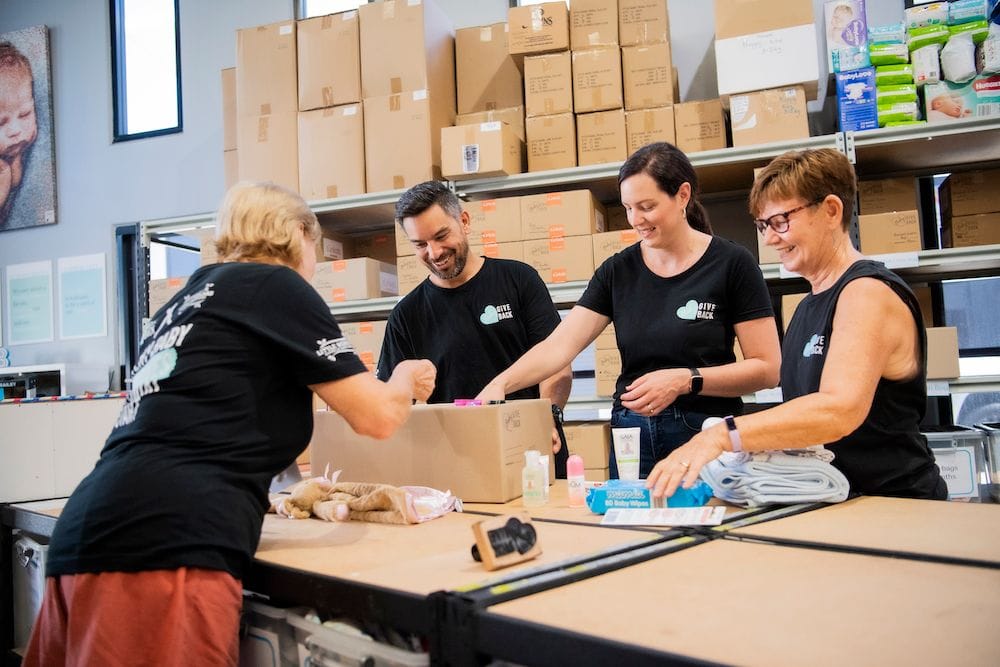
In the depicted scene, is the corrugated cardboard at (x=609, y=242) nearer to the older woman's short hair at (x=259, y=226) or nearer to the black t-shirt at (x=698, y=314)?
the black t-shirt at (x=698, y=314)

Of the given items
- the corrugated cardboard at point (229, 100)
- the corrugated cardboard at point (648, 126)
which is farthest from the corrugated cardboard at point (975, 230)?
the corrugated cardboard at point (229, 100)

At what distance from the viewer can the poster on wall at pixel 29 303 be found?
518cm

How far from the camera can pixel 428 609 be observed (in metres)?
0.97

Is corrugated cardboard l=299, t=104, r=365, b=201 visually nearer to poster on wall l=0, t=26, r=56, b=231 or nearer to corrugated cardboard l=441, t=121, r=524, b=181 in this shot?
corrugated cardboard l=441, t=121, r=524, b=181

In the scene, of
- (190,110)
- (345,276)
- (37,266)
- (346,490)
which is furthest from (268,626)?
(37,266)

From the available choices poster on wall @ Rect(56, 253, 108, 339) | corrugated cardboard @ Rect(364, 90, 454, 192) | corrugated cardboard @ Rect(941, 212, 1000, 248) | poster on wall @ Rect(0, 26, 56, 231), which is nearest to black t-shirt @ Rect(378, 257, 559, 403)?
corrugated cardboard @ Rect(364, 90, 454, 192)

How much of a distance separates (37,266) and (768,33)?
15.5 ft

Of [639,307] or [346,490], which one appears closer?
[346,490]

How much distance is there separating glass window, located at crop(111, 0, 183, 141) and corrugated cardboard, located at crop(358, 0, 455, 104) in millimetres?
1990

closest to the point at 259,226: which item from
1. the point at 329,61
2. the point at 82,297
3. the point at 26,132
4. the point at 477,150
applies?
the point at 477,150

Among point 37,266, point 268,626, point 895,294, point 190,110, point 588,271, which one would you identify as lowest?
point 268,626

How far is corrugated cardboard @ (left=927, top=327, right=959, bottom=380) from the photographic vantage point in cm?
293

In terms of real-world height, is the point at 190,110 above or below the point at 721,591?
above

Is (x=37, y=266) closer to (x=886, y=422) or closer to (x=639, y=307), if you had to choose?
(x=639, y=307)
